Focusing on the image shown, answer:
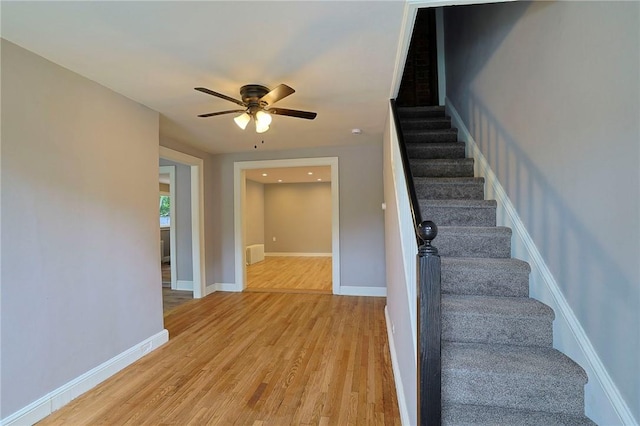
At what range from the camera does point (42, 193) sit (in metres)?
1.92

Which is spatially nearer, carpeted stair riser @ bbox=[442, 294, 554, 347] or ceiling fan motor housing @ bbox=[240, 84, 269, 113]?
carpeted stair riser @ bbox=[442, 294, 554, 347]

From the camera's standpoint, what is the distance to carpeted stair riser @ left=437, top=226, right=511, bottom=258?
84.4 inches

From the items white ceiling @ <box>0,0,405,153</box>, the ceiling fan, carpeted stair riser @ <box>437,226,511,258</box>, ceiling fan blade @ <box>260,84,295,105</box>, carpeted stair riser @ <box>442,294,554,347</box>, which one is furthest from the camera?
the ceiling fan

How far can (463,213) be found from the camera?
7.94 feet

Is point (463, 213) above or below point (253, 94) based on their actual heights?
below

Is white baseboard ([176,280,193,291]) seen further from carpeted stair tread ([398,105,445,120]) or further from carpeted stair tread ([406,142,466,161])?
carpeted stair tread ([398,105,445,120])

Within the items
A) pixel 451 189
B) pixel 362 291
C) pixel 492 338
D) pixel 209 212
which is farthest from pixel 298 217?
pixel 492 338

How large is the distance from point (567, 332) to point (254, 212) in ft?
24.7

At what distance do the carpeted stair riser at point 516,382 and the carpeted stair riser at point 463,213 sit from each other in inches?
44.1

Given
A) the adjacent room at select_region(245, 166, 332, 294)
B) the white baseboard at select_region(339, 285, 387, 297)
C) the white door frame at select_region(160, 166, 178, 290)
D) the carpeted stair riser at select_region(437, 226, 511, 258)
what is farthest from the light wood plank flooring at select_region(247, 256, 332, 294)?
the carpeted stair riser at select_region(437, 226, 511, 258)

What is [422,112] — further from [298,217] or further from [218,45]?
[298,217]

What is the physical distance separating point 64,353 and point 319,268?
17.0 feet

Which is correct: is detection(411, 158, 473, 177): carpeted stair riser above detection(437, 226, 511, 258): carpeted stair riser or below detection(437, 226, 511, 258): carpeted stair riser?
above

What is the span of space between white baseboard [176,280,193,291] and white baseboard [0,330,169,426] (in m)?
2.25
